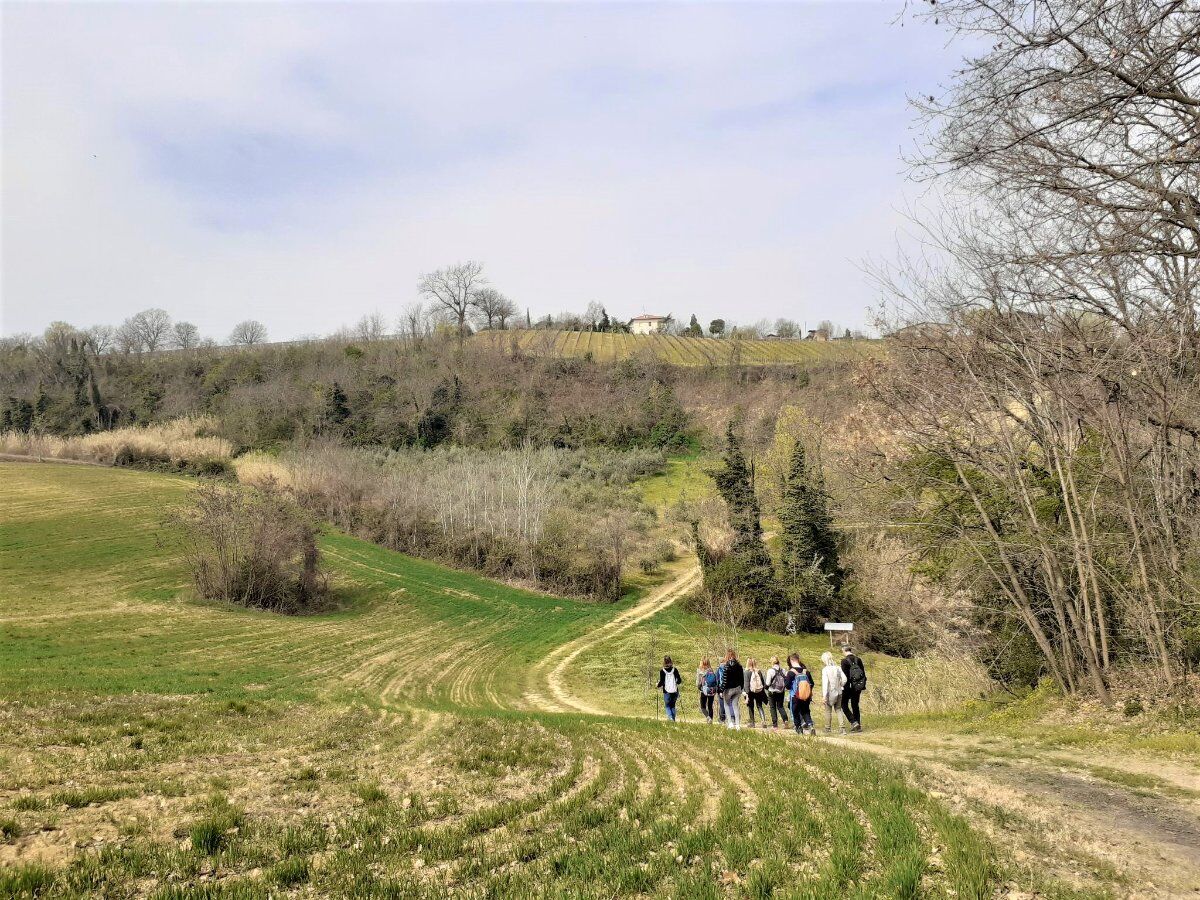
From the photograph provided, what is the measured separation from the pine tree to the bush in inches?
1009

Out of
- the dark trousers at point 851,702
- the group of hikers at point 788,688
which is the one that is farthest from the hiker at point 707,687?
the dark trousers at point 851,702

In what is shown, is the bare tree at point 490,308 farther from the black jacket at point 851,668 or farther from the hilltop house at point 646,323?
the black jacket at point 851,668

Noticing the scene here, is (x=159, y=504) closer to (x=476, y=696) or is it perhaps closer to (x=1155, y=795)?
(x=476, y=696)

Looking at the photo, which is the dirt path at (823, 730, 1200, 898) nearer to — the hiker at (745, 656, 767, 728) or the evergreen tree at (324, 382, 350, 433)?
the hiker at (745, 656, 767, 728)

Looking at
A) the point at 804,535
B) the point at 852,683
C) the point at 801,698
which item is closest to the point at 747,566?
the point at 804,535

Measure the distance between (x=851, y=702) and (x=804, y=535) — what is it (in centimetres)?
2439

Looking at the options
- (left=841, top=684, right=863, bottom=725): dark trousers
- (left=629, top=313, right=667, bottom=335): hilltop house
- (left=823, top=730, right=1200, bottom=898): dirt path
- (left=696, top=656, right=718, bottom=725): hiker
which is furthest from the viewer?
(left=629, top=313, right=667, bottom=335): hilltop house

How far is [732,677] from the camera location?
14414 mm

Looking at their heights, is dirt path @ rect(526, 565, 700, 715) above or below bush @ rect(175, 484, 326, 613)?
below

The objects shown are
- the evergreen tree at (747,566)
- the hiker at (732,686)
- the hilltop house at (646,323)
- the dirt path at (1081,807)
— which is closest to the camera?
the dirt path at (1081,807)

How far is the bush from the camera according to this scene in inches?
1260

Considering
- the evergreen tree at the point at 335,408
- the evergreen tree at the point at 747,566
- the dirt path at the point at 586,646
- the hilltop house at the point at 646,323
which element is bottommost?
the dirt path at the point at 586,646

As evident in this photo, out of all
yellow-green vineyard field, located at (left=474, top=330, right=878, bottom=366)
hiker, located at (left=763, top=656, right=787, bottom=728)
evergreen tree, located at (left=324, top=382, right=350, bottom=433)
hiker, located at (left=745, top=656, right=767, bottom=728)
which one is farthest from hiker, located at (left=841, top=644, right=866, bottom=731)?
yellow-green vineyard field, located at (left=474, top=330, right=878, bottom=366)

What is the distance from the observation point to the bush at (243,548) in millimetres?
32000
